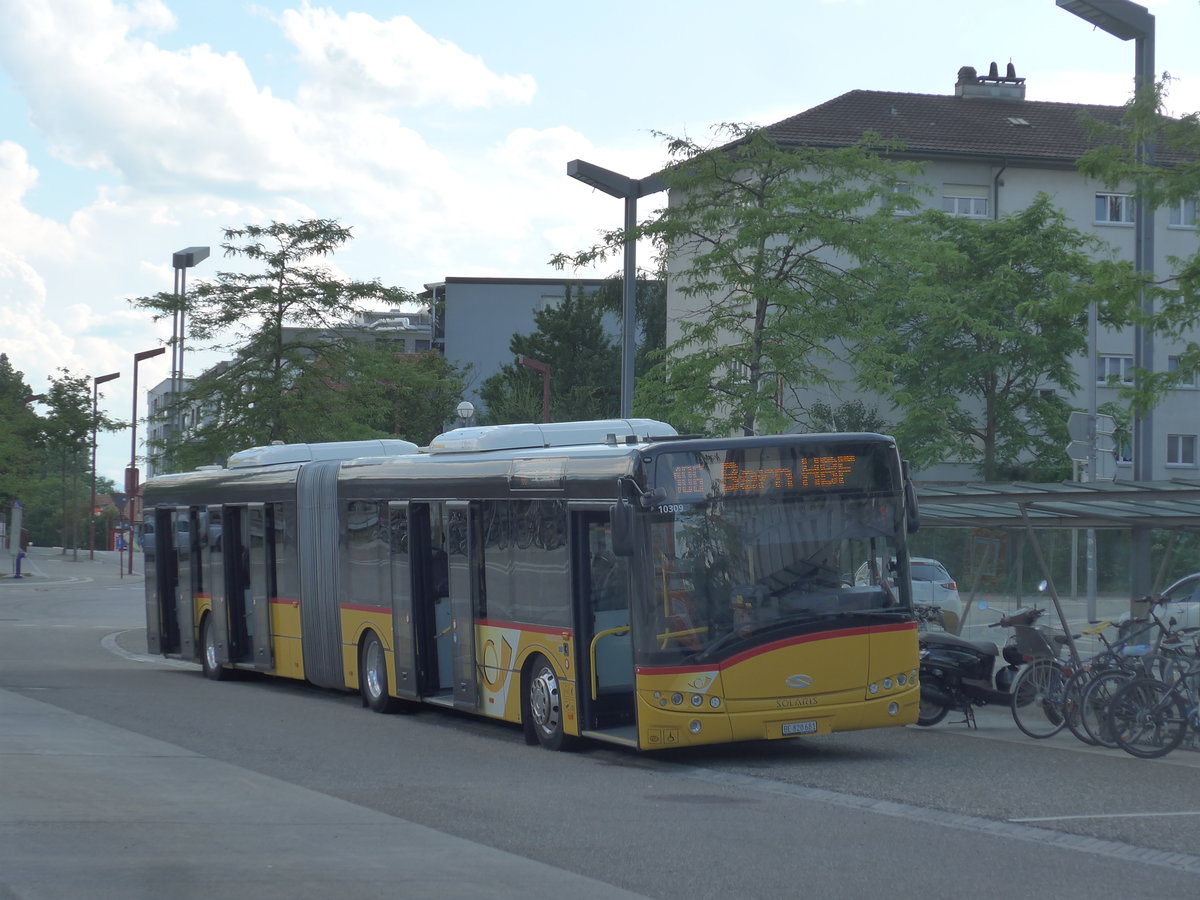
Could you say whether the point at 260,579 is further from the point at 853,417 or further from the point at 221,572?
the point at 853,417

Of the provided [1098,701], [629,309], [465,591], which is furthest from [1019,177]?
[1098,701]

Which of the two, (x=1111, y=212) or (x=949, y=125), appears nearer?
(x=1111, y=212)

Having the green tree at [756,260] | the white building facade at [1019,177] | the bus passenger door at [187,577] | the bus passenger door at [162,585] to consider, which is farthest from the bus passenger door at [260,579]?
the white building facade at [1019,177]

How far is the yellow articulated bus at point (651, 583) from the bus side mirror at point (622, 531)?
0.05ft

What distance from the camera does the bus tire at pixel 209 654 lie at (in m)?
23.6

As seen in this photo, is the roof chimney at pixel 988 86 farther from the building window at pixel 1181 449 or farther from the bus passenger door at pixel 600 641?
the bus passenger door at pixel 600 641

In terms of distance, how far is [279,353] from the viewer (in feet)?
108

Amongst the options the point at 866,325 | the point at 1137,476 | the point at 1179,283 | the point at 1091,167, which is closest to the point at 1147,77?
the point at 1091,167

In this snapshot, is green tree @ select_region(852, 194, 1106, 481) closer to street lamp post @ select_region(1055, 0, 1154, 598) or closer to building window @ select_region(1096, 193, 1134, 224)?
building window @ select_region(1096, 193, 1134, 224)

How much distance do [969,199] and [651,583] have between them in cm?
4861

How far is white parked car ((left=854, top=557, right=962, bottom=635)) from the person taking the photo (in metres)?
18.1

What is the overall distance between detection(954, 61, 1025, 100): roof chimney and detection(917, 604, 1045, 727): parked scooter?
52321 mm

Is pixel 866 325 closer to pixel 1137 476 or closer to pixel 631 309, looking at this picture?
pixel 631 309

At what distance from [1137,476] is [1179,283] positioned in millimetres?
2897
